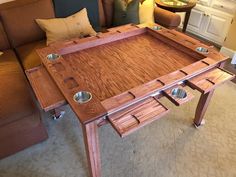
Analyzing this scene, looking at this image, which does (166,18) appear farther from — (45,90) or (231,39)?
(45,90)

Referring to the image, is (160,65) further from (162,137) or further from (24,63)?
(24,63)

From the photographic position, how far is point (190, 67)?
125 cm

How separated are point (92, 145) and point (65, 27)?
1.27 metres

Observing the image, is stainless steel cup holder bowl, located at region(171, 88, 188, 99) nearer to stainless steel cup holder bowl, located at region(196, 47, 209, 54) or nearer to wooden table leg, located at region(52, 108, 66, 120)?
stainless steel cup holder bowl, located at region(196, 47, 209, 54)

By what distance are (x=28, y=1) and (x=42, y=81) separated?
3.80ft

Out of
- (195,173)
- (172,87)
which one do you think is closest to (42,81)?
(172,87)

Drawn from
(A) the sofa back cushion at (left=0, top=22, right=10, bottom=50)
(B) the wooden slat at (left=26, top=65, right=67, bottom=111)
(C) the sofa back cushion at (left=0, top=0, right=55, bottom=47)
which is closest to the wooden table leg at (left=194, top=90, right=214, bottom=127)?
(B) the wooden slat at (left=26, top=65, right=67, bottom=111)

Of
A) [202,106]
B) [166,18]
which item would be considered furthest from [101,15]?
[202,106]

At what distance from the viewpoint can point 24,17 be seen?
191cm

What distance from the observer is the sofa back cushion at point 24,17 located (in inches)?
73.6

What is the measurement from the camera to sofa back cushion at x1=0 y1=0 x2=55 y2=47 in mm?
1870

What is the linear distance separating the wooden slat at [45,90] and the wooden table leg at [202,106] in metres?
1.02

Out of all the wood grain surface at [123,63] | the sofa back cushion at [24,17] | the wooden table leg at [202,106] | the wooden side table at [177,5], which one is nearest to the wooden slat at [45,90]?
the wood grain surface at [123,63]

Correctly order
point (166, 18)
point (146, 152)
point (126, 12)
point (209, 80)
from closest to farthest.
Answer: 1. point (209, 80)
2. point (146, 152)
3. point (126, 12)
4. point (166, 18)
